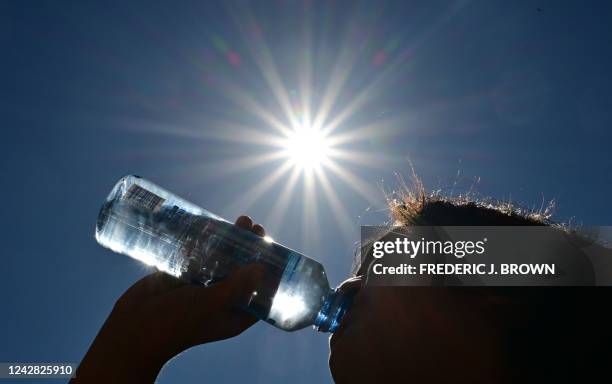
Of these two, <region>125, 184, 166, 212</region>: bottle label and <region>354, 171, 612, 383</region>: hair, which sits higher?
<region>125, 184, 166, 212</region>: bottle label

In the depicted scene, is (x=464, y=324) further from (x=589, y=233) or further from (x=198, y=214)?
(x=198, y=214)

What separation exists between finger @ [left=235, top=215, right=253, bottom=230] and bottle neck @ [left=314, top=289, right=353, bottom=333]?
529 millimetres

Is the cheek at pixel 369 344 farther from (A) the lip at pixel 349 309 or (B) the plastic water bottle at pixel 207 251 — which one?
(B) the plastic water bottle at pixel 207 251

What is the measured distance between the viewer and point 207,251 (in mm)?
2439

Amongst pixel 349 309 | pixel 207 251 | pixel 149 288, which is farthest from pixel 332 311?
pixel 149 288

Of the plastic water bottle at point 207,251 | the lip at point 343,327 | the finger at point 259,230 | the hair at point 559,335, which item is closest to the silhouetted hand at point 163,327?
the plastic water bottle at point 207,251

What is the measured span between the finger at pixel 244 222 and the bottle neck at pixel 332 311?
0.53 metres

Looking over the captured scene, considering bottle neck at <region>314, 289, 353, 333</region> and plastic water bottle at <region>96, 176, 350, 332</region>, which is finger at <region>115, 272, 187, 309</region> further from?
bottle neck at <region>314, 289, 353, 333</region>

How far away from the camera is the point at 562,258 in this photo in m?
1.96

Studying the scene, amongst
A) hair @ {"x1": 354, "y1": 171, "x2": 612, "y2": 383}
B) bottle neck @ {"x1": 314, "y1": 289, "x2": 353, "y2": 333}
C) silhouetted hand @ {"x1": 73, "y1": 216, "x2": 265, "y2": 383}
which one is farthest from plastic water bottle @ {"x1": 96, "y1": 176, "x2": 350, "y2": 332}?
hair @ {"x1": 354, "y1": 171, "x2": 612, "y2": 383}

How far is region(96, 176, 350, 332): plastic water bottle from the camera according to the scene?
2260 mm

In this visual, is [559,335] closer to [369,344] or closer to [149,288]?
[369,344]

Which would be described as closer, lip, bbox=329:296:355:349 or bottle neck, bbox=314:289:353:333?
lip, bbox=329:296:355:349

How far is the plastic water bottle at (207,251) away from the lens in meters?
2.26
